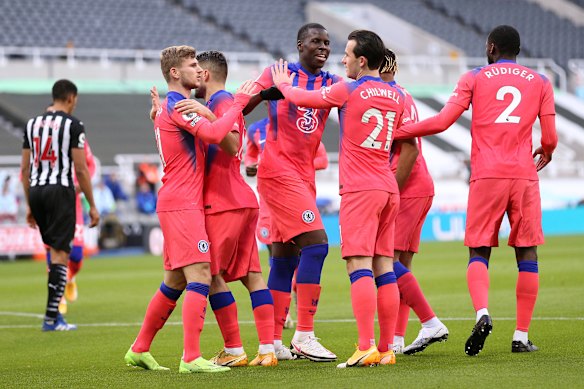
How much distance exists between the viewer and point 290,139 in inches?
320

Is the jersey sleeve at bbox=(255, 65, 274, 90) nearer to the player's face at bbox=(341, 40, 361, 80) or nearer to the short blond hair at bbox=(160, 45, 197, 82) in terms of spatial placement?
the short blond hair at bbox=(160, 45, 197, 82)

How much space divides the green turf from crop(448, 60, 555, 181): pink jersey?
4.35 ft

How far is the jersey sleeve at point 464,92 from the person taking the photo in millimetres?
8086

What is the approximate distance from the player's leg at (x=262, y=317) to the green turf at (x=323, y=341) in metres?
0.14

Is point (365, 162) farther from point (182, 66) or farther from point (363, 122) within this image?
point (182, 66)

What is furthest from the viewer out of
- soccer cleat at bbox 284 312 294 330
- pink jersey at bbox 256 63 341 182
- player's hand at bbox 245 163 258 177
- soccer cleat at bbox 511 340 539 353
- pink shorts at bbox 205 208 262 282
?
soccer cleat at bbox 284 312 294 330

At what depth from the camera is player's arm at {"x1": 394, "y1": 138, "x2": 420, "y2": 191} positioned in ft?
26.9

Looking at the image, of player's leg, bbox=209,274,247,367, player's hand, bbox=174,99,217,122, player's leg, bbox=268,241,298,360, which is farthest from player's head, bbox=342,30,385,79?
player's leg, bbox=209,274,247,367

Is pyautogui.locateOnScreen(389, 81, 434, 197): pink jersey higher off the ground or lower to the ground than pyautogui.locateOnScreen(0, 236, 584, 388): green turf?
higher

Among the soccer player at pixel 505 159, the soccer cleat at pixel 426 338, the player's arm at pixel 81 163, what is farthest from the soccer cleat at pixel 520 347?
the player's arm at pixel 81 163

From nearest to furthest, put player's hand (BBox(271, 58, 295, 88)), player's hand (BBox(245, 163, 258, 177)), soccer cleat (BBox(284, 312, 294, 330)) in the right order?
1. player's hand (BBox(271, 58, 295, 88))
2. player's hand (BBox(245, 163, 258, 177))
3. soccer cleat (BBox(284, 312, 294, 330))

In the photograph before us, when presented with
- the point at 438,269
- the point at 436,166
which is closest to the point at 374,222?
the point at 438,269

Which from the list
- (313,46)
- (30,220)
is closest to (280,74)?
(313,46)

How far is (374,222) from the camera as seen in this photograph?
7.50 meters
